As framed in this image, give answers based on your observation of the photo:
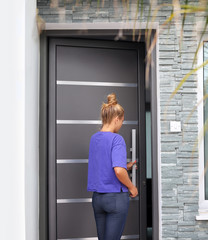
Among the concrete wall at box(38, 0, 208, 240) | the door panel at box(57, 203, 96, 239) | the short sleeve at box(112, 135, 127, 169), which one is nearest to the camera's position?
the short sleeve at box(112, 135, 127, 169)

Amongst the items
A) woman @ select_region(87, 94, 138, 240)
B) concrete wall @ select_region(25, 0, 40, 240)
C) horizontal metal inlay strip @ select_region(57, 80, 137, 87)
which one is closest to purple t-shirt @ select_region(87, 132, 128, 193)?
woman @ select_region(87, 94, 138, 240)

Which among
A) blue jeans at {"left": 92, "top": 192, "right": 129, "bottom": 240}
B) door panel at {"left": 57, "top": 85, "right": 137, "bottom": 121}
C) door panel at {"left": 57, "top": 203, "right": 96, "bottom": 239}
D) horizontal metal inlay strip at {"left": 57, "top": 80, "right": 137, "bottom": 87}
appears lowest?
door panel at {"left": 57, "top": 203, "right": 96, "bottom": 239}

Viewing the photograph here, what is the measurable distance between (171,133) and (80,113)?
876 millimetres

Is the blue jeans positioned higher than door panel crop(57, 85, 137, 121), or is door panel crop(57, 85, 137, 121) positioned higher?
door panel crop(57, 85, 137, 121)

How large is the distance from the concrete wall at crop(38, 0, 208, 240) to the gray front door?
0.36 metres

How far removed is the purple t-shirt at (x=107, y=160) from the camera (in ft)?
7.06

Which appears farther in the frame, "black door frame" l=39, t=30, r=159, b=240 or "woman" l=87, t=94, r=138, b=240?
"black door frame" l=39, t=30, r=159, b=240

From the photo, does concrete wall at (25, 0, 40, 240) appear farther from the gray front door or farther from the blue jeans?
the blue jeans

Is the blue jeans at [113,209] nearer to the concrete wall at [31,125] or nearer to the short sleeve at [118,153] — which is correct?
the short sleeve at [118,153]

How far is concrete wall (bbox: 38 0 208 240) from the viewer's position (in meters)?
2.61
